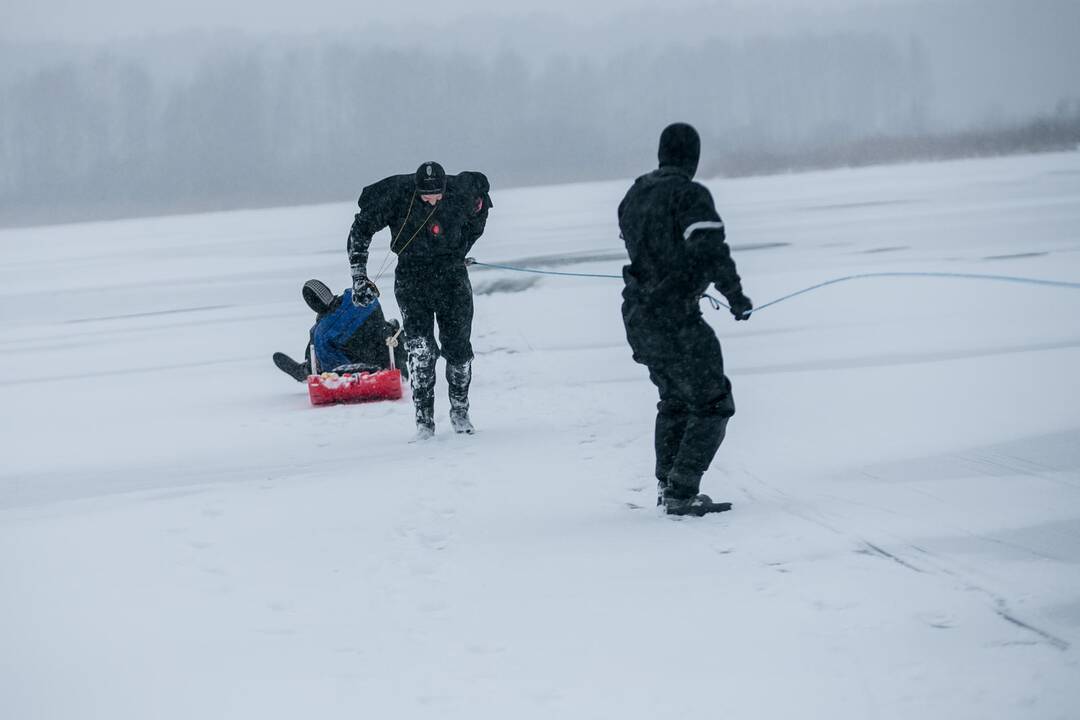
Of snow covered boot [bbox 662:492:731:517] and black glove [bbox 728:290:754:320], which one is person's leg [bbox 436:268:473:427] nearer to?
snow covered boot [bbox 662:492:731:517]

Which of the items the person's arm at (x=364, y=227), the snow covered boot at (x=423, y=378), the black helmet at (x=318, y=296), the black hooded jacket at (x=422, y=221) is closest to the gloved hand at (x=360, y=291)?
the person's arm at (x=364, y=227)

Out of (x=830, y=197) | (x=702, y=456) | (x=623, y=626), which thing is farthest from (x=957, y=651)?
(x=830, y=197)

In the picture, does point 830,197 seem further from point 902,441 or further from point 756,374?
point 902,441

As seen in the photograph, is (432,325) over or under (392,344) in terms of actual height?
over

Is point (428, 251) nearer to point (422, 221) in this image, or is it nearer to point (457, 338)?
point (422, 221)

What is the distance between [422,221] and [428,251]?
0.61 feet

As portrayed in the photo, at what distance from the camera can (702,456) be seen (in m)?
5.21

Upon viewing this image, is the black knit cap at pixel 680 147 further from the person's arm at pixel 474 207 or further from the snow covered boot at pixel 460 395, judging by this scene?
the snow covered boot at pixel 460 395

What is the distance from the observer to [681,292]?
5.13 m

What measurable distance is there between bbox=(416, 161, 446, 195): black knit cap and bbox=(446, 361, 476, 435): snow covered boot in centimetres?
112

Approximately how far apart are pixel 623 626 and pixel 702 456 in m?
1.41

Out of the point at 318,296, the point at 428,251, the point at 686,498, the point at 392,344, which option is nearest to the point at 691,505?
the point at 686,498

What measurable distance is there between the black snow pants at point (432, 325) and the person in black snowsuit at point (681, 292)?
2227 millimetres

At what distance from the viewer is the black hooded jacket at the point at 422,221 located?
722 cm
